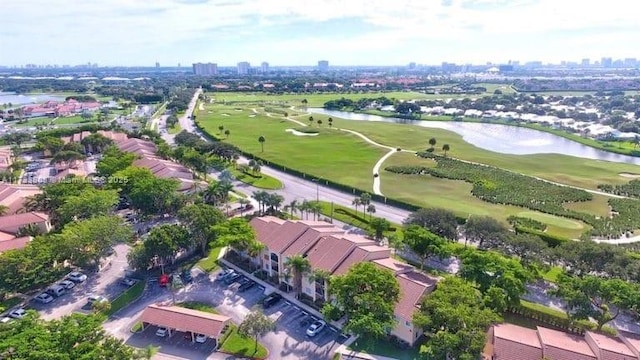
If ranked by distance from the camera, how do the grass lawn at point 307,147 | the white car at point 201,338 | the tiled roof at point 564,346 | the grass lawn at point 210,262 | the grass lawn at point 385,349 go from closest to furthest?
the tiled roof at point 564,346, the grass lawn at point 385,349, the white car at point 201,338, the grass lawn at point 210,262, the grass lawn at point 307,147

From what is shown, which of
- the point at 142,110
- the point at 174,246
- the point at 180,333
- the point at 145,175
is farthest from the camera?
the point at 142,110

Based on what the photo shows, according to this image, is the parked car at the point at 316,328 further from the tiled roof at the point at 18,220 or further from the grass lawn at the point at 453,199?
the tiled roof at the point at 18,220

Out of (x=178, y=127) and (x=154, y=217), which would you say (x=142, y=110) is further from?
(x=154, y=217)

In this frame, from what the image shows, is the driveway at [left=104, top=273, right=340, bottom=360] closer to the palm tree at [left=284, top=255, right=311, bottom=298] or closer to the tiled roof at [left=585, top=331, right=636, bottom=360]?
the palm tree at [left=284, top=255, right=311, bottom=298]

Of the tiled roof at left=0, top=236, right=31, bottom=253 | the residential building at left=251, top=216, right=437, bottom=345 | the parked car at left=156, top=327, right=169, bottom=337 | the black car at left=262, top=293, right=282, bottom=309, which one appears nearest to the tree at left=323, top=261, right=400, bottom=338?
the residential building at left=251, top=216, right=437, bottom=345

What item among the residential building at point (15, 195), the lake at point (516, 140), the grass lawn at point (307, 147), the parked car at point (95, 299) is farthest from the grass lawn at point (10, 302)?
the lake at point (516, 140)

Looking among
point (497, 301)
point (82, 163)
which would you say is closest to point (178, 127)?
point (82, 163)
